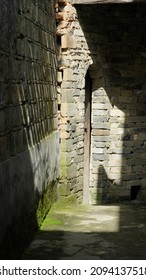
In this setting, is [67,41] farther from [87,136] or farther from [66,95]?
[87,136]

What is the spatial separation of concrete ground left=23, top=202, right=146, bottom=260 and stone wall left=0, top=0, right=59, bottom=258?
192 millimetres

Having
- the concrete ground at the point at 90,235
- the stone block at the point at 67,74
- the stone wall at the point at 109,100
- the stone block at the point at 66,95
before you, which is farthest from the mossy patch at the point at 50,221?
the stone block at the point at 67,74

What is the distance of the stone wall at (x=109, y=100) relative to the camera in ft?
28.5

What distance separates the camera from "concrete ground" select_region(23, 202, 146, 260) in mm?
5609

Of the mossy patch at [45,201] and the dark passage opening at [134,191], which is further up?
the mossy patch at [45,201]

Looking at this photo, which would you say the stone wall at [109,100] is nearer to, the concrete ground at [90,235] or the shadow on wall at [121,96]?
the shadow on wall at [121,96]

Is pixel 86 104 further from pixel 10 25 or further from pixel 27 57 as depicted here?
pixel 10 25

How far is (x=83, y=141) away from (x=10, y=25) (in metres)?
4.43

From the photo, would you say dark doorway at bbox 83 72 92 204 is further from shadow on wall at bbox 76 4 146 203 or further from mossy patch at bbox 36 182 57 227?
mossy patch at bbox 36 182 57 227

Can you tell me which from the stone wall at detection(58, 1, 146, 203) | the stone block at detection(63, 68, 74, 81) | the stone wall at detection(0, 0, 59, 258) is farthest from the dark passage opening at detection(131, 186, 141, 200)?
the stone block at detection(63, 68, 74, 81)

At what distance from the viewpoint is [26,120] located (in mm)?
5891

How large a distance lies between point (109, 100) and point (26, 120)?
4130 mm

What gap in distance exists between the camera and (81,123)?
9.05 m

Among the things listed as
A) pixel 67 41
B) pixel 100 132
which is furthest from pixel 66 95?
pixel 100 132
